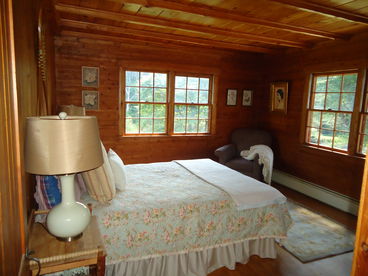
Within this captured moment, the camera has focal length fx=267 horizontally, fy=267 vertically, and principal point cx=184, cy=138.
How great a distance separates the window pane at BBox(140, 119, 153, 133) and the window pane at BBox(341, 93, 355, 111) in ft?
10.4

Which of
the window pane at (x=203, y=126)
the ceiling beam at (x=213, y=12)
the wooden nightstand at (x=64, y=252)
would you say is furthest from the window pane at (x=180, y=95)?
the wooden nightstand at (x=64, y=252)

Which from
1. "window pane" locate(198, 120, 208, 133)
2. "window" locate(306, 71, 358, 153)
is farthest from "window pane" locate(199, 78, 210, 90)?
"window" locate(306, 71, 358, 153)

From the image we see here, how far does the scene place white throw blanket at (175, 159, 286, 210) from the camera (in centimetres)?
247

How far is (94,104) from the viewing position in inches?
179

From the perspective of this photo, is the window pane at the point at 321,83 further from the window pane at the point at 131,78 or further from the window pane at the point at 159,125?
the window pane at the point at 131,78

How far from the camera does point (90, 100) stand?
4.51m

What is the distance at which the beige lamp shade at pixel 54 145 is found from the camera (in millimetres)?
1230

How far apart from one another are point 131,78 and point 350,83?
349 cm

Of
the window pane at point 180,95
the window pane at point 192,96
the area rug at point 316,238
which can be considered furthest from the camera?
the window pane at point 192,96

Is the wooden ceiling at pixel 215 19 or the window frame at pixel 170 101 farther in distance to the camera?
the window frame at pixel 170 101

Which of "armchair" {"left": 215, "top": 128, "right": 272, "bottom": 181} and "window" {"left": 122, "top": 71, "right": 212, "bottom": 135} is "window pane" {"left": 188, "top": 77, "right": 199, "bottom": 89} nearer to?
"window" {"left": 122, "top": 71, "right": 212, "bottom": 135}

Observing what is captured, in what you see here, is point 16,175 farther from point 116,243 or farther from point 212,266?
point 212,266

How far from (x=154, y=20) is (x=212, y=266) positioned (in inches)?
113

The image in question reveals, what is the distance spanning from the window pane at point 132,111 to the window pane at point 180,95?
2.57 ft
